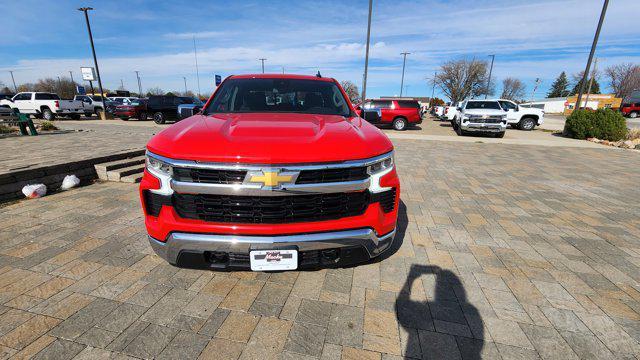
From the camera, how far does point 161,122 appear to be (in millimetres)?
17938

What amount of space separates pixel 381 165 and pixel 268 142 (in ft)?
2.91

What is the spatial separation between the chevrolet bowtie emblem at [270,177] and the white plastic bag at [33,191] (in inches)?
188

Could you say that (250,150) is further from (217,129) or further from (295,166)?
(217,129)

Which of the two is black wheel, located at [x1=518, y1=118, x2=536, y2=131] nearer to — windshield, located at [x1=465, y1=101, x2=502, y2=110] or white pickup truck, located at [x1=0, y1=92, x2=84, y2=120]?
windshield, located at [x1=465, y1=101, x2=502, y2=110]

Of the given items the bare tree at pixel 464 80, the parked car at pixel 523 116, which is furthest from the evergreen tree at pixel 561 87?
the parked car at pixel 523 116

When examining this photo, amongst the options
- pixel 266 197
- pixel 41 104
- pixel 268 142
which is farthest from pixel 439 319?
pixel 41 104

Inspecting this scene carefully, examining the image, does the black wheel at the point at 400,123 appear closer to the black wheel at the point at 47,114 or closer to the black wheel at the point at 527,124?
the black wheel at the point at 527,124

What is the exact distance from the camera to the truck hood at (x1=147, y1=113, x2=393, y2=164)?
194cm

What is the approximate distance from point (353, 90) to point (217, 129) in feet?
211

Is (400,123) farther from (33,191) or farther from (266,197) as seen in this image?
(266,197)

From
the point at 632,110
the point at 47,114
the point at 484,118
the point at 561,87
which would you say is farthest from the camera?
the point at 561,87

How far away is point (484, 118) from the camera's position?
14414 mm

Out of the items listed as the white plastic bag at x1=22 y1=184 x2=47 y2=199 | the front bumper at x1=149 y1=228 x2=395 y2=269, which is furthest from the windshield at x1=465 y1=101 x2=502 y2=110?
the white plastic bag at x1=22 y1=184 x2=47 y2=199

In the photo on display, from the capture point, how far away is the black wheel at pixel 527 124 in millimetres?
18812
